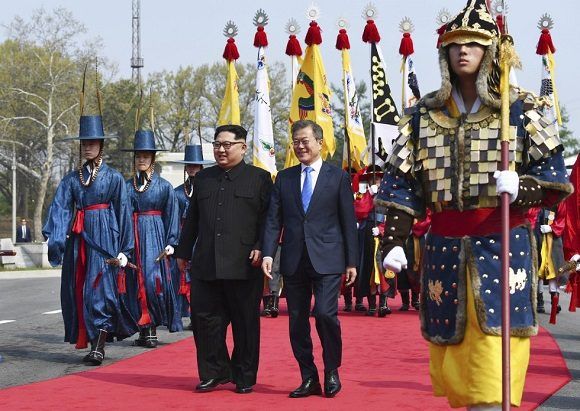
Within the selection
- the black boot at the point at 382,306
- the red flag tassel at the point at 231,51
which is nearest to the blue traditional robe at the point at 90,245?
the black boot at the point at 382,306

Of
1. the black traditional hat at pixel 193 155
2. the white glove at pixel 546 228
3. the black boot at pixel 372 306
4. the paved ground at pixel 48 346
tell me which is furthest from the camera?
the black boot at pixel 372 306

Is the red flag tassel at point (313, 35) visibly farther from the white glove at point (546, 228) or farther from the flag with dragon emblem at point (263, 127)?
the white glove at point (546, 228)

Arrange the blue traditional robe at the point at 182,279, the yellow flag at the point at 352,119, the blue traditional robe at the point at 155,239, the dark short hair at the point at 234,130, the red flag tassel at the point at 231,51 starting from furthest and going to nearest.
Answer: the red flag tassel at the point at 231,51, the yellow flag at the point at 352,119, the blue traditional robe at the point at 182,279, the blue traditional robe at the point at 155,239, the dark short hair at the point at 234,130

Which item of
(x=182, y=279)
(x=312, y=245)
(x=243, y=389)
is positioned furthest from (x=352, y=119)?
(x=243, y=389)

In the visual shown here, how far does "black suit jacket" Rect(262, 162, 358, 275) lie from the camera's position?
26.9 ft

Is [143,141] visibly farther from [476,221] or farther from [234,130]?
[476,221]

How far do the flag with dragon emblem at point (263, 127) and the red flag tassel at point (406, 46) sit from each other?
2012mm

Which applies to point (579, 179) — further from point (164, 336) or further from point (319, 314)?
point (164, 336)

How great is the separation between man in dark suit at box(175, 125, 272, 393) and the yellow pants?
3172 millimetres

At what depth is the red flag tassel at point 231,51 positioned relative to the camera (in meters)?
16.8

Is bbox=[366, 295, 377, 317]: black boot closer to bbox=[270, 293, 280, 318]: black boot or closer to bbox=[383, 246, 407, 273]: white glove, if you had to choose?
bbox=[270, 293, 280, 318]: black boot

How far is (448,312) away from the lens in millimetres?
5418

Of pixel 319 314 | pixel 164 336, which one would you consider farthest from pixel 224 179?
pixel 164 336

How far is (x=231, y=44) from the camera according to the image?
55.3 feet
